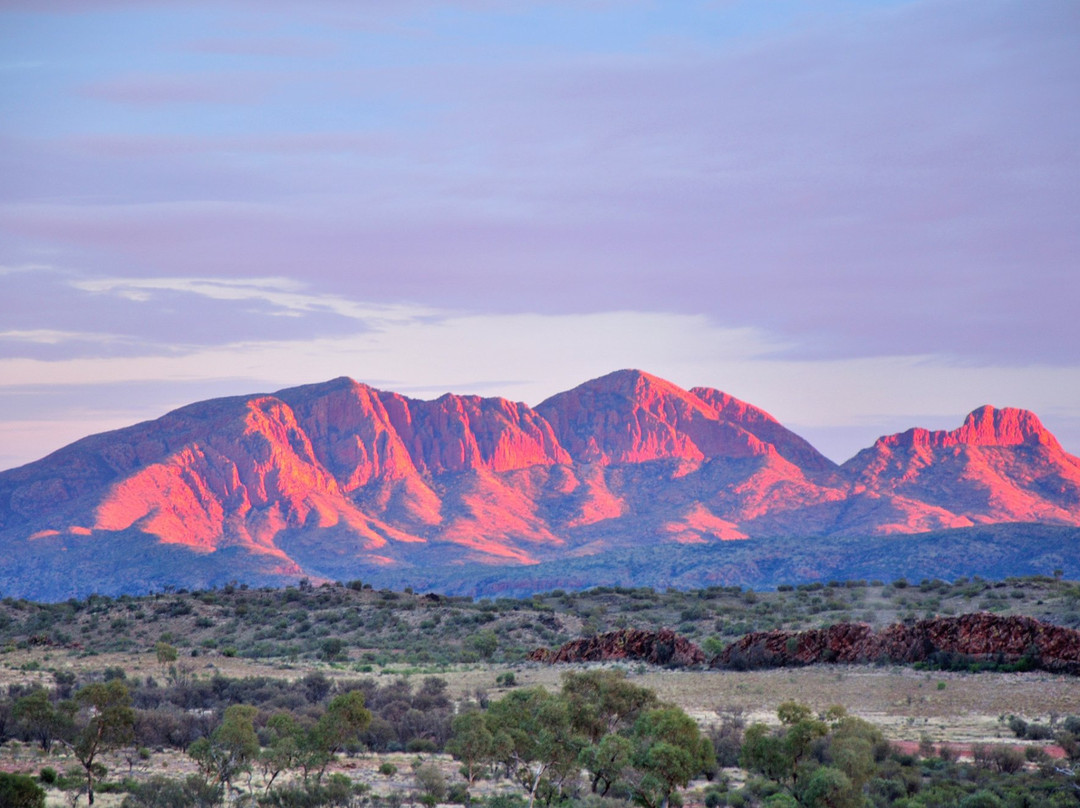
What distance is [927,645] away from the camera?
4434cm

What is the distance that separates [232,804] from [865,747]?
43.1 ft

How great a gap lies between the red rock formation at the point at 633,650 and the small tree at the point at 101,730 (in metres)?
25.0

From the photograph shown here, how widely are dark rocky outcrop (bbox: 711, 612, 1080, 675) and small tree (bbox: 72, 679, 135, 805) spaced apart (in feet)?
84.3

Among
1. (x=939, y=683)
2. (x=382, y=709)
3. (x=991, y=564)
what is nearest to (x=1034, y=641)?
(x=939, y=683)

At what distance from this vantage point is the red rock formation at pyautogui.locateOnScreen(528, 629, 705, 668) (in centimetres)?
4997

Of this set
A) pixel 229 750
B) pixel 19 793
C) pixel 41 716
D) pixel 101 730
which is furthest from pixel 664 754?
pixel 41 716

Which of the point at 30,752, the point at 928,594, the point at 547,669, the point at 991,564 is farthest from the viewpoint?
the point at 991,564

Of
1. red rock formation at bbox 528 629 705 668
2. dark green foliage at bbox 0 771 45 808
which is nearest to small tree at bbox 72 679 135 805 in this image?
dark green foliage at bbox 0 771 45 808

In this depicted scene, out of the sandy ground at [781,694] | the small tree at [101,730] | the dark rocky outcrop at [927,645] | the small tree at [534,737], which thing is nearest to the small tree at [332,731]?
the sandy ground at [781,694]

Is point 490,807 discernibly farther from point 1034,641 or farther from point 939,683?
point 1034,641

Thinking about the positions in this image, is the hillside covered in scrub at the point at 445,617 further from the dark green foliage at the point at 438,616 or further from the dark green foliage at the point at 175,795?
the dark green foliage at the point at 175,795

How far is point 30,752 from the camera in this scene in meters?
30.9

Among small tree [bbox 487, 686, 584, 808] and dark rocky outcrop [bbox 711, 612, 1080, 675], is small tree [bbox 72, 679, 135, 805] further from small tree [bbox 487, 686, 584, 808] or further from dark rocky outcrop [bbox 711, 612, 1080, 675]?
dark rocky outcrop [bbox 711, 612, 1080, 675]

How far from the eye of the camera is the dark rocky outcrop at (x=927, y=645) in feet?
134
